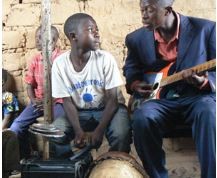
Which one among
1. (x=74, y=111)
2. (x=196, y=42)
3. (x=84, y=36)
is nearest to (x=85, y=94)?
(x=74, y=111)

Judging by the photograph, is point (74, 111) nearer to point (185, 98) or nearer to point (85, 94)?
point (85, 94)

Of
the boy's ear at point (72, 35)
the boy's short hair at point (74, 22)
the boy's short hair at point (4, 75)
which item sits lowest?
the boy's short hair at point (4, 75)

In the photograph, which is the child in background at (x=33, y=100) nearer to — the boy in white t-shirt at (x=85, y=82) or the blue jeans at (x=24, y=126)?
the blue jeans at (x=24, y=126)

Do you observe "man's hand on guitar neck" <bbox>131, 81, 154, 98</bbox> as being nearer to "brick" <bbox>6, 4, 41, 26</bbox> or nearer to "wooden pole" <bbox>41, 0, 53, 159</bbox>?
"wooden pole" <bbox>41, 0, 53, 159</bbox>

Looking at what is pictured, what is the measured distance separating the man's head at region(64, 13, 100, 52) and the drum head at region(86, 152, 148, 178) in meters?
0.86

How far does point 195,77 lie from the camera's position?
A: 2885 millimetres

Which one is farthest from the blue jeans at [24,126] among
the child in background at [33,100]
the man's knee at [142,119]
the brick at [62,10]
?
the man's knee at [142,119]

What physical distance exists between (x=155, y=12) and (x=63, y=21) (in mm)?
1475

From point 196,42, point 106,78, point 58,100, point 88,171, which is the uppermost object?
point 196,42

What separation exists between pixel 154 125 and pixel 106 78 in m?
Result: 0.59

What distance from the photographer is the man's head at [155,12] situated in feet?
10.2

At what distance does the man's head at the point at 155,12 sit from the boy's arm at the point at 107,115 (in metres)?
0.56

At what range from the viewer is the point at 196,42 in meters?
3.09

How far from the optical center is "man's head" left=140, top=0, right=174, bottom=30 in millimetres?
3117
